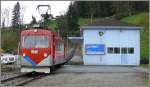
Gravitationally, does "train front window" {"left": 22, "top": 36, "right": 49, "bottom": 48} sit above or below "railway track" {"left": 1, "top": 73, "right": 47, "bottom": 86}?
above

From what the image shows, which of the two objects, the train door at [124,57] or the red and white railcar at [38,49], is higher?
the red and white railcar at [38,49]

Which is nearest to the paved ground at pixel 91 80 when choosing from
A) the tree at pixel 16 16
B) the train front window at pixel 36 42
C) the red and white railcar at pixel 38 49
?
the red and white railcar at pixel 38 49

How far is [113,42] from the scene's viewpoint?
145ft

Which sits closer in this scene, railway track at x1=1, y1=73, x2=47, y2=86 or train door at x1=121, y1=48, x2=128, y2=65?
railway track at x1=1, y1=73, x2=47, y2=86

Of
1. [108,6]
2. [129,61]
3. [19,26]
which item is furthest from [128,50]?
[108,6]

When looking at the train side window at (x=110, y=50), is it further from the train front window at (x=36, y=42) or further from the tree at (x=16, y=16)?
the train front window at (x=36, y=42)

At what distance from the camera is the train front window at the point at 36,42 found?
25358 millimetres

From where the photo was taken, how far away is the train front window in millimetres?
25358

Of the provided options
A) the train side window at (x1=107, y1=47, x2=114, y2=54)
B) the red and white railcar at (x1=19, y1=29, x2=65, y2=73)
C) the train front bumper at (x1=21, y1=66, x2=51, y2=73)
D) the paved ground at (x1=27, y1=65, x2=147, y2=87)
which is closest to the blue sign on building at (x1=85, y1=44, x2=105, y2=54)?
the train side window at (x1=107, y1=47, x2=114, y2=54)

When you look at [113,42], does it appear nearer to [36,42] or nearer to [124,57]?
[124,57]

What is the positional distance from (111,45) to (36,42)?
1946 cm

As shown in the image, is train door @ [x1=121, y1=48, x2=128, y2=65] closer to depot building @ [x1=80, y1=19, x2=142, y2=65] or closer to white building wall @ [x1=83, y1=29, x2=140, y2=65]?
depot building @ [x1=80, y1=19, x2=142, y2=65]

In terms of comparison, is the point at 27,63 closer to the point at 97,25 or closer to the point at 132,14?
the point at 97,25

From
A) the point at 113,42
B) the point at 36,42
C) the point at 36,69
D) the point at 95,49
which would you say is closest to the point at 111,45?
the point at 113,42
